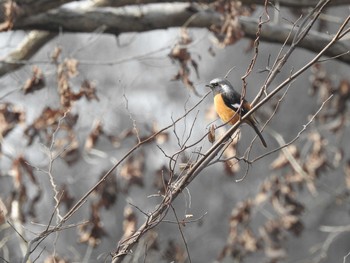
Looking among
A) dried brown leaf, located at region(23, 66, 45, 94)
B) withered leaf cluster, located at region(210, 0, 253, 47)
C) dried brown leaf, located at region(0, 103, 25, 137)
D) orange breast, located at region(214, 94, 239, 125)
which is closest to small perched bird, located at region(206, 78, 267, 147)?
orange breast, located at region(214, 94, 239, 125)

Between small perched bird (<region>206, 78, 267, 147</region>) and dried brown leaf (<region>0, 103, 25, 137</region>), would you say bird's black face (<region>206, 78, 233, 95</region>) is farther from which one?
dried brown leaf (<region>0, 103, 25, 137</region>)

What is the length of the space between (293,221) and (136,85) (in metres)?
10.3

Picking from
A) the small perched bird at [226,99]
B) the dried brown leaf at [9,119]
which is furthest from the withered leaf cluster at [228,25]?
the dried brown leaf at [9,119]

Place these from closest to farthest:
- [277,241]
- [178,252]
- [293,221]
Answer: [178,252], [293,221], [277,241]

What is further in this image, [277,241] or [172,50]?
[277,241]

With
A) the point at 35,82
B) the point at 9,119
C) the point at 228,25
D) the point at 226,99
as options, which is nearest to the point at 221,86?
the point at 226,99

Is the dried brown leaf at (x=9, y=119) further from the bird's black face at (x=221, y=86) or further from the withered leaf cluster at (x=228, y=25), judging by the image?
the bird's black face at (x=221, y=86)

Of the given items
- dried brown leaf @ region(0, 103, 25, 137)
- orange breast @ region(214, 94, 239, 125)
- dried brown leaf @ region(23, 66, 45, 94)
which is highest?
orange breast @ region(214, 94, 239, 125)

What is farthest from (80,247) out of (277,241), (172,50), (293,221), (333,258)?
(172,50)

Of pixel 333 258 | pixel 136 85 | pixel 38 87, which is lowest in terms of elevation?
pixel 333 258

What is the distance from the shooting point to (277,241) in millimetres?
10609

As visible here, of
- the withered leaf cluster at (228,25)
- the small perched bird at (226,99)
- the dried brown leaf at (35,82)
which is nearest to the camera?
the small perched bird at (226,99)

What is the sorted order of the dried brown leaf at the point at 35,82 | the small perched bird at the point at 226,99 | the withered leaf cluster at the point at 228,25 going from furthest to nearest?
the withered leaf cluster at the point at 228,25
the dried brown leaf at the point at 35,82
the small perched bird at the point at 226,99

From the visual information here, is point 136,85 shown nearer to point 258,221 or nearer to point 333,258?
point 258,221
